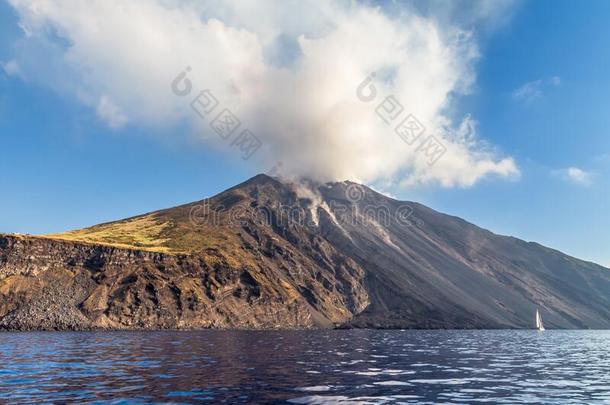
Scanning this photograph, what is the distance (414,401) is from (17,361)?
44.6m

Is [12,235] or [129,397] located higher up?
[12,235]

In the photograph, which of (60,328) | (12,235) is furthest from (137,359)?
(12,235)

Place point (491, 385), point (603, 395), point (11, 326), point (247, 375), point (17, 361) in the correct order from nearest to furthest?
point (603, 395) → point (491, 385) → point (247, 375) → point (17, 361) → point (11, 326)

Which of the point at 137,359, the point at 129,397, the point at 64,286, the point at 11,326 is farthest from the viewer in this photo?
the point at 64,286

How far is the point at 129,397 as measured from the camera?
28953 millimetres

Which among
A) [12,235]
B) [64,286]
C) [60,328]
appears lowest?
[60,328]

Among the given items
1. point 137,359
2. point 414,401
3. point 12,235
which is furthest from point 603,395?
point 12,235

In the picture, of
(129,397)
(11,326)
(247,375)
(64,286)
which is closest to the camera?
(129,397)

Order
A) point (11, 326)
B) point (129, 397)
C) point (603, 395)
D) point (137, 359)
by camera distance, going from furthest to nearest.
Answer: point (11, 326)
point (137, 359)
point (603, 395)
point (129, 397)

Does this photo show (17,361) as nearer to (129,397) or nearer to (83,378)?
(83,378)

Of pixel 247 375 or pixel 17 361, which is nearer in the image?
pixel 247 375

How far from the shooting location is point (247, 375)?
39969 millimetres

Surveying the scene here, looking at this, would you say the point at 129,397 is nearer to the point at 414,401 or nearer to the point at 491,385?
the point at 414,401

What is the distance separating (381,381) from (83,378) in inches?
963
